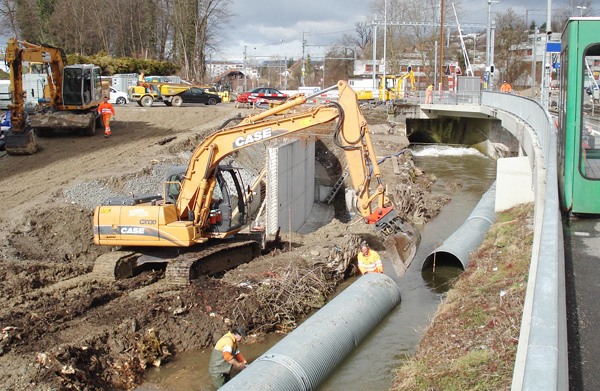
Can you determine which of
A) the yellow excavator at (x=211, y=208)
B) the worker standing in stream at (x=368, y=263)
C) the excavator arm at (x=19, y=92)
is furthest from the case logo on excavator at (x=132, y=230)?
the excavator arm at (x=19, y=92)

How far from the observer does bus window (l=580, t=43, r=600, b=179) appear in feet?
27.7

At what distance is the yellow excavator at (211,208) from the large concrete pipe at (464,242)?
247 cm

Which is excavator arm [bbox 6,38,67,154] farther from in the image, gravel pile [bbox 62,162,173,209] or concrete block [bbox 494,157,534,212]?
concrete block [bbox 494,157,534,212]

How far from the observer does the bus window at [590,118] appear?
8438 millimetres

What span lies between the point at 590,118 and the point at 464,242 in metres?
5.60

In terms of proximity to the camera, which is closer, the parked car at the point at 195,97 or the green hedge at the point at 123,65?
the parked car at the point at 195,97

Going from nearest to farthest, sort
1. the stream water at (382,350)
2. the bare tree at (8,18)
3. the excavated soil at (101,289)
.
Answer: the excavated soil at (101,289) → the stream water at (382,350) → the bare tree at (8,18)

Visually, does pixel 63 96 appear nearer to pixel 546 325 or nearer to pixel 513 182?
pixel 513 182

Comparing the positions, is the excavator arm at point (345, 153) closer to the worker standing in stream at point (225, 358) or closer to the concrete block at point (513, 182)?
the worker standing in stream at point (225, 358)

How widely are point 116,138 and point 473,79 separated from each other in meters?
22.9

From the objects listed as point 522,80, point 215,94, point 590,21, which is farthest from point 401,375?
point 522,80

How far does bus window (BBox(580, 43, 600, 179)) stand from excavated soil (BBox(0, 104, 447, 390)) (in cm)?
601

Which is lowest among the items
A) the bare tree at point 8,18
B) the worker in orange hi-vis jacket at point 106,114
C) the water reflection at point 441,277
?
the water reflection at point 441,277

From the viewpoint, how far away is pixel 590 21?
8242 mm
